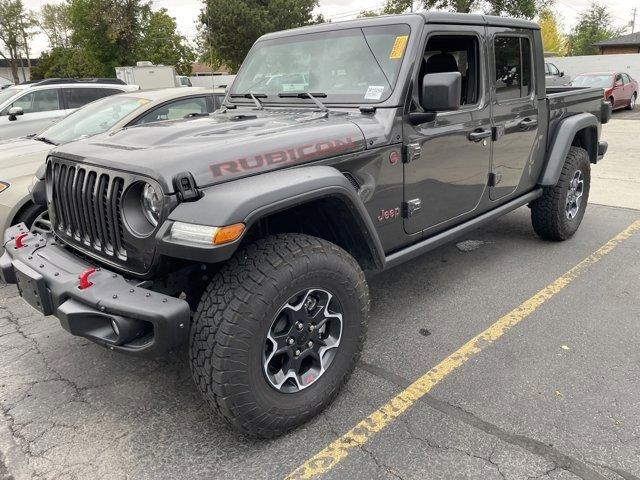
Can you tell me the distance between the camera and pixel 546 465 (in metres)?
2.23

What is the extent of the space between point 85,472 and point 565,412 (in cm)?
232

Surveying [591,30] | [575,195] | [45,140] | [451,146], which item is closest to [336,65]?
[451,146]

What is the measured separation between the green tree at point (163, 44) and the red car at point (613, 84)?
2967 centimetres

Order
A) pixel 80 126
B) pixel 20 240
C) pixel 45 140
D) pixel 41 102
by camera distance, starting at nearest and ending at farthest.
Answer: pixel 20 240, pixel 45 140, pixel 80 126, pixel 41 102

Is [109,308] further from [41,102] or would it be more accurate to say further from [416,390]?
[41,102]

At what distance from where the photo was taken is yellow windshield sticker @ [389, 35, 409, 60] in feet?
10.1

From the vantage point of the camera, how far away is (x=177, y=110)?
220 inches

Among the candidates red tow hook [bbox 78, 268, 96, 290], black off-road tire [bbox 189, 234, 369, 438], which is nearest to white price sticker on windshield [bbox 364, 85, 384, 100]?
black off-road tire [bbox 189, 234, 369, 438]

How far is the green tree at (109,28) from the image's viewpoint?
34.3 m

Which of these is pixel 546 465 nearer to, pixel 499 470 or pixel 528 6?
pixel 499 470

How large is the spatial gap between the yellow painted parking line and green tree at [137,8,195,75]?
38088 mm

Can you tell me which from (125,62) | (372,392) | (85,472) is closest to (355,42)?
(372,392)

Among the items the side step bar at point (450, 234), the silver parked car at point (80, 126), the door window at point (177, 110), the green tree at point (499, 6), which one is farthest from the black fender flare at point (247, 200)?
the green tree at point (499, 6)

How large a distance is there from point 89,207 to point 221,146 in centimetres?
75
